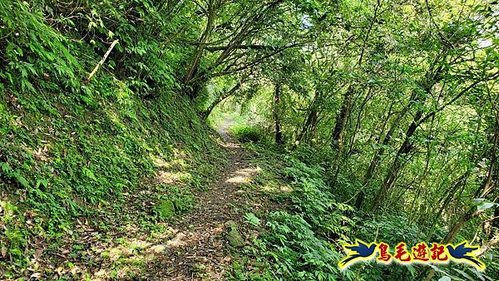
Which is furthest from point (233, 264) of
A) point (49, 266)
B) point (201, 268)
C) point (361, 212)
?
point (361, 212)

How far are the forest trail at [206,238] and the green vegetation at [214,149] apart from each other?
29mm

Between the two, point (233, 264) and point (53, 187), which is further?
point (233, 264)

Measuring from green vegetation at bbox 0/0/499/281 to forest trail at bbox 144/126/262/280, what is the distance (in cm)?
3

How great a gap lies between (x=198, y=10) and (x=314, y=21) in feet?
11.5

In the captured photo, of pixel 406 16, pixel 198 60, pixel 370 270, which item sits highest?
pixel 406 16

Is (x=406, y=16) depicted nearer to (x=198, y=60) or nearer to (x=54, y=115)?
(x=198, y=60)

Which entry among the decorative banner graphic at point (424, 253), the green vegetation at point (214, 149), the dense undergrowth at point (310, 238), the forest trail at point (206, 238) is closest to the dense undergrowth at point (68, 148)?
the green vegetation at point (214, 149)

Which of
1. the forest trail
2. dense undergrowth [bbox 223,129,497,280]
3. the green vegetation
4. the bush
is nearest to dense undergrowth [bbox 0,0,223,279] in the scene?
the green vegetation

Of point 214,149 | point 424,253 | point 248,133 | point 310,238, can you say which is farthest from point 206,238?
point 248,133

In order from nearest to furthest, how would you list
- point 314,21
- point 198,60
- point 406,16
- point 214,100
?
point 406,16 < point 314,21 < point 198,60 < point 214,100

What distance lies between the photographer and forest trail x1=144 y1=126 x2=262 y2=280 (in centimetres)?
396

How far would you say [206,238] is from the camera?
15.9ft

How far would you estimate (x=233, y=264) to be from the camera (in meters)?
4.31

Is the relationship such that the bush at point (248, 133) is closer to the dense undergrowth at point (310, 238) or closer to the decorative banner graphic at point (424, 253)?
the dense undergrowth at point (310, 238)
